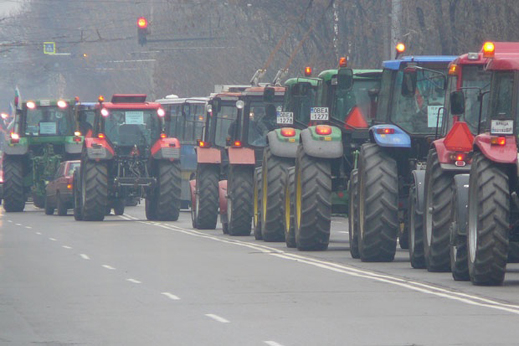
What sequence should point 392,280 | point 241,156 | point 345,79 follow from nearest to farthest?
1. point 392,280
2. point 345,79
3. point 241,156

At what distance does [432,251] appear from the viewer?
59.3ft

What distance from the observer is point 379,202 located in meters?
19.9

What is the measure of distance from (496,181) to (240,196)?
1242 cm

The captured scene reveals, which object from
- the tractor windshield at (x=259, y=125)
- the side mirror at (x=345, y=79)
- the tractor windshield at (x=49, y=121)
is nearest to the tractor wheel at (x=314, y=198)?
the side mirror at (x=345, y=79)

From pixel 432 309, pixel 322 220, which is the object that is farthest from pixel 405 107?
pixel 432 309

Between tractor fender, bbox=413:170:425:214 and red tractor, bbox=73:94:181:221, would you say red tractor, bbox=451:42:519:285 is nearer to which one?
tractor fender, bbox=413:170:425:214

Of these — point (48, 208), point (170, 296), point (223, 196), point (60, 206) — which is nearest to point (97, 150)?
point (60, 206)

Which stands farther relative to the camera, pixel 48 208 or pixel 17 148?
pixel 17 148

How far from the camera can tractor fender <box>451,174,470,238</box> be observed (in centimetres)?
1661

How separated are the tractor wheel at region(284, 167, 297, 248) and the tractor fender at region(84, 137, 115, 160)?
1099 centimetres

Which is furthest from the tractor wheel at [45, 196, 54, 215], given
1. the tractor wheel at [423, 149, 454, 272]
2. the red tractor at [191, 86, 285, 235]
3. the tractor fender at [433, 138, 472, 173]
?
the tractor fender at [433, 138, 472, 173]

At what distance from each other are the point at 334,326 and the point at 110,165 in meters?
23.1

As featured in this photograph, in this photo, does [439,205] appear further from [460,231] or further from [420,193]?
[460,231]

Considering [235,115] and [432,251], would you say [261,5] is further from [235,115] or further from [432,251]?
[432,251]
